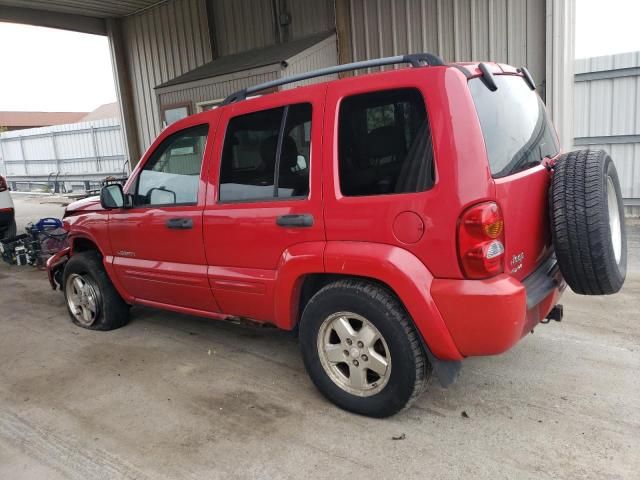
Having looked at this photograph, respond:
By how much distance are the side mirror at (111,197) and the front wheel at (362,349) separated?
1.98 meters

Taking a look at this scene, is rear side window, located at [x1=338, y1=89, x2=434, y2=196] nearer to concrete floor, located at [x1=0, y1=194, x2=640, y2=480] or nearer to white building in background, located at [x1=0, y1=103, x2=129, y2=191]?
concrete floor, located at [x1=0, y1=194, x2=640, y2=480]

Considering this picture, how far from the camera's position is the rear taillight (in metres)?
2.50

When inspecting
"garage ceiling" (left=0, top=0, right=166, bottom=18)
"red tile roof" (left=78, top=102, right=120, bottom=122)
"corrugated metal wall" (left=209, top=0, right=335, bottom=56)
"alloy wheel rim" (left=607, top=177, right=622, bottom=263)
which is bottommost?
"alloy wheel rim" (left=607, top=177, right=622, bottom=263)

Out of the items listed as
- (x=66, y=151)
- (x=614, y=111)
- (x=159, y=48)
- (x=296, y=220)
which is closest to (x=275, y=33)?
(x=159, y=48)

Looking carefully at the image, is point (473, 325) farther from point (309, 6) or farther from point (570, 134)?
point (309, 6)

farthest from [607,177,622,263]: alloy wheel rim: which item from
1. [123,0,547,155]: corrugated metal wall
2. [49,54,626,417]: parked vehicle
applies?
[123,0,547,155]: corrugated metal wall

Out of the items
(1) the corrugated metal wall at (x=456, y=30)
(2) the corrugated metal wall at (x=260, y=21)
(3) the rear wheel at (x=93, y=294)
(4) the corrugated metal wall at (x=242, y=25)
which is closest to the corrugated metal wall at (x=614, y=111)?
(1) the corrugated metal wall at (x=456, y=30)

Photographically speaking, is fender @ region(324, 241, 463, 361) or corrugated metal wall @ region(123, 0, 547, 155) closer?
fender @ region(324, 241, 463, 361)

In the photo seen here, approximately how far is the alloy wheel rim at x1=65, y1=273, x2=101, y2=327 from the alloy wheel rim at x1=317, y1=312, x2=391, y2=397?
267 cm

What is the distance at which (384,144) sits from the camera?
9.21 feet

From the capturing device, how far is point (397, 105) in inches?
109

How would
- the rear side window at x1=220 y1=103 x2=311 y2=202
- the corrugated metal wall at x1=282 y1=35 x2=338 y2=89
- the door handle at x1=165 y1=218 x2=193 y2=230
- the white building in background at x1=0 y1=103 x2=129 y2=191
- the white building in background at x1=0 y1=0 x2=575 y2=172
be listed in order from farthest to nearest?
the white building in background at x1=0 y1=103 x2=129 y2=191
the corrugated metal wall at x1=282 y1=35 x2=338 y2=89
the white building in background at x1=0 y1=0 x2=575 y2=172
the door handle at x1=165 y1=218 x2=193 y2=230
the rear side window at x1=220 y1=103 x2=311 y2=202

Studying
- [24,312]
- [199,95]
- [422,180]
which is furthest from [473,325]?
[199,95]

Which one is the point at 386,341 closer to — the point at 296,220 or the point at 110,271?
the point at 296,220
